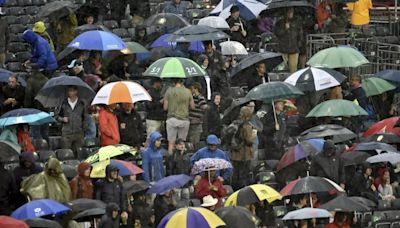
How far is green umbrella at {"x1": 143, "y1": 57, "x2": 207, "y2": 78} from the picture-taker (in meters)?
30.7

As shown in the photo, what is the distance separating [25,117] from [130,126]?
1903 millimetres

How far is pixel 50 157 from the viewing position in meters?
28.8

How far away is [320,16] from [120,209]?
1086cm

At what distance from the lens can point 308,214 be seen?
84.3 ft

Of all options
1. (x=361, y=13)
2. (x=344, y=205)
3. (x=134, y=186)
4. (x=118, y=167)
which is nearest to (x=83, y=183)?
(x=118, y=167)

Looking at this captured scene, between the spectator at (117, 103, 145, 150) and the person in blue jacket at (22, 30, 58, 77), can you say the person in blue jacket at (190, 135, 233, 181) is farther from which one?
the person in blue jacket at (22, 30, 58, 77)

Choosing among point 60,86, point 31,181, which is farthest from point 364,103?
point 31,181

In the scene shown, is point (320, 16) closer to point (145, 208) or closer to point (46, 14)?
point (46, 14)

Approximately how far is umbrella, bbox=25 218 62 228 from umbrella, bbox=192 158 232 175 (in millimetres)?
3576

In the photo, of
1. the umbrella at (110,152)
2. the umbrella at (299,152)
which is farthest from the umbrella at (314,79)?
the umbrella at (110,152)

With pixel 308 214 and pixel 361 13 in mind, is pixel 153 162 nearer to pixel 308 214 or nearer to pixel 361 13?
pixel 308 214

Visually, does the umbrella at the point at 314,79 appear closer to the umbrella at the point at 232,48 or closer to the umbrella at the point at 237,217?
the umbrella at the point at 232,48

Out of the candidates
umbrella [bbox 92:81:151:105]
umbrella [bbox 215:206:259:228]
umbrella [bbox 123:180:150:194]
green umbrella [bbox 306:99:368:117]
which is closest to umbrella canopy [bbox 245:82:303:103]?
green umbrella [bbox 306:99:368:117]

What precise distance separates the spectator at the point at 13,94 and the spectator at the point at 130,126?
1865mm
